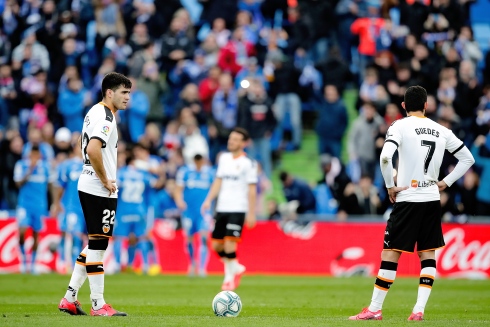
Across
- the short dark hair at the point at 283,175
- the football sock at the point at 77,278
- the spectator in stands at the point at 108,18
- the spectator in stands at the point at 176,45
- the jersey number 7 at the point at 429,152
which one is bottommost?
the football sock at the point at 77,278

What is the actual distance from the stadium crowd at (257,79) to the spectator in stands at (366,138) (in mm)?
30

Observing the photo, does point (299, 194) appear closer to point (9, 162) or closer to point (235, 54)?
point (235, 54)

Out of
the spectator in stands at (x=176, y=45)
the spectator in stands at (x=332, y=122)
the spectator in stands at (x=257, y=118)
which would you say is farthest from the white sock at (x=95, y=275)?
the spectator in stands at (x=176, y=45)

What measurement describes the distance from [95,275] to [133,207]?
11069 millimetres

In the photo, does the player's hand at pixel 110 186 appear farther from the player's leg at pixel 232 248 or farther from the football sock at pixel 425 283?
the player's leg at pixel 232 248

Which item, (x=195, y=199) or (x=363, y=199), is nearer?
(x=195, y=199)

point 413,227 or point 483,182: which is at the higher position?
point 483,182

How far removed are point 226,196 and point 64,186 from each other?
6427 mm

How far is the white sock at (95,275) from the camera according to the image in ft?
35.5

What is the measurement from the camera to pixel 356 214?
2236cm

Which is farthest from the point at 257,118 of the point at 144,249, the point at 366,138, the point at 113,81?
the point at 113,81

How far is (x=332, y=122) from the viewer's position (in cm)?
→ 2378

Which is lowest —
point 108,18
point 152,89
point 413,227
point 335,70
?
point 413,227

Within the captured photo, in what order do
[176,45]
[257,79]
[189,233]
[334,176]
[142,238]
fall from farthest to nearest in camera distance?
[176,45] < [257,79] < [334,176] < [142,238] < [189,233]
